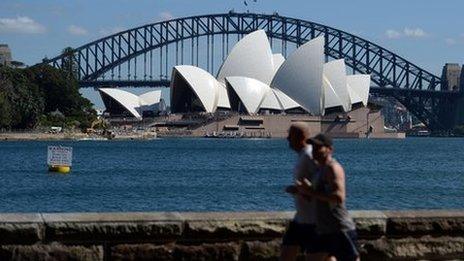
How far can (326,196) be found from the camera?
892 cm

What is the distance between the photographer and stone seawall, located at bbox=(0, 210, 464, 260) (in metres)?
10.1

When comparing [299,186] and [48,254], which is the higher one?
[299,186]

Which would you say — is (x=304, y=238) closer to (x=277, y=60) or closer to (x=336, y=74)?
(x=336, y=74)

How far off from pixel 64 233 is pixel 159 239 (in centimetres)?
86

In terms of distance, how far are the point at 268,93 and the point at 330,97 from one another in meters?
8.97

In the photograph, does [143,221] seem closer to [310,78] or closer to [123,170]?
[123,170]

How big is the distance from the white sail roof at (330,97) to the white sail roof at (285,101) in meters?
4.07

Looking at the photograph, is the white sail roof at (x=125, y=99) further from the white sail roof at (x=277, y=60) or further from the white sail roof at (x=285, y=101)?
the white sail roof at (x=285, y=101)

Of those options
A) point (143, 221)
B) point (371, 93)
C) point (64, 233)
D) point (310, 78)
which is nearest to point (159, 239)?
point (143, 221)

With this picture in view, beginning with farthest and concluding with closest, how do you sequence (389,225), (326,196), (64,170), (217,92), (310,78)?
(217,92)
(310,78)
(64,170)
(389,225)
(326,196)

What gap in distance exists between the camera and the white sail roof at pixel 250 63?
132250 millimetres

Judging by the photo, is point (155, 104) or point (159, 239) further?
point (155, 104)

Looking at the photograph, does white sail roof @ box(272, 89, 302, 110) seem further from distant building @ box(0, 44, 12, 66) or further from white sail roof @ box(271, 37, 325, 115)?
distant building @ box(0, 44, 12, 66)

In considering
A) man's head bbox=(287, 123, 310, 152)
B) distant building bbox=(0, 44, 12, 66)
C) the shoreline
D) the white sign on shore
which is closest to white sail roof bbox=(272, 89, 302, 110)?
the shoreline
